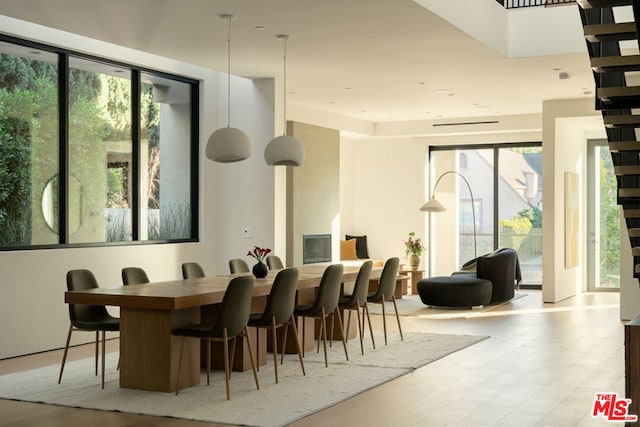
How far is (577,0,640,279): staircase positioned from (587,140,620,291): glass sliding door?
27.4ft

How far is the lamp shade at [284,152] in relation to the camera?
7.83 metres

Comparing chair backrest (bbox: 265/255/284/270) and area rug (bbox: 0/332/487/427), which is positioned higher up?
chair backrest (bbox: 265/255/284/270)

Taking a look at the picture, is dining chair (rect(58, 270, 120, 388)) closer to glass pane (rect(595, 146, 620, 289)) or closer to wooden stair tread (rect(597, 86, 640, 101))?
wooden stair tread (rect(597, 86, 640, 101))

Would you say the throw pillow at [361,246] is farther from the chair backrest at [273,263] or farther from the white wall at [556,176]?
the chair backrest at [273,263]

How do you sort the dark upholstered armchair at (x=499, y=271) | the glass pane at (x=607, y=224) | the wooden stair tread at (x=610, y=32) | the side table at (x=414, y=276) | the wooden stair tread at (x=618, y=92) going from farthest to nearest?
the glass pane at (x=607, y=224) → the side table at (x=414, y=276) → the dark upholstered armchair at (x=499, y=271) → the wooden stair tread at (x=618, y=92) → the wooden stair tread at (x=610, y=32)

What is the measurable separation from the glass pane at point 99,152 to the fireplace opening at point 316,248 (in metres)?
3.44

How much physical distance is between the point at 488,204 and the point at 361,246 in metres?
2.43

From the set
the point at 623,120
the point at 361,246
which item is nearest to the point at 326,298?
the point at 623,120

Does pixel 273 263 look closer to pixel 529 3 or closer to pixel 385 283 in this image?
pixel 385 283

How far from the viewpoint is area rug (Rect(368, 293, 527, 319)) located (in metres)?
11.1

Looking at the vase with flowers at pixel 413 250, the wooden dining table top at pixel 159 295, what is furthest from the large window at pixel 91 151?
the vase with flowers at pixel 413 250

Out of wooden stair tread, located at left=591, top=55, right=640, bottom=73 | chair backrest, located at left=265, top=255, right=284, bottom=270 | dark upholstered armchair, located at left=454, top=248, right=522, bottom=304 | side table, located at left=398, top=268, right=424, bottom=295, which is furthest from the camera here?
side table, located at left=398, top=268, right=424, bottom=295

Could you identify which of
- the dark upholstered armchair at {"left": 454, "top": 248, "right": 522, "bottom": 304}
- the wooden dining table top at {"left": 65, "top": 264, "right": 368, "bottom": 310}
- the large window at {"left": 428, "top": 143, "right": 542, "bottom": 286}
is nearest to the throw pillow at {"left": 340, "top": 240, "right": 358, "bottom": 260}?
the large window at {"left": 428, "top": 143, "right": 542, "bottom": 286}

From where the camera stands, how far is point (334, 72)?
9.77 meters
